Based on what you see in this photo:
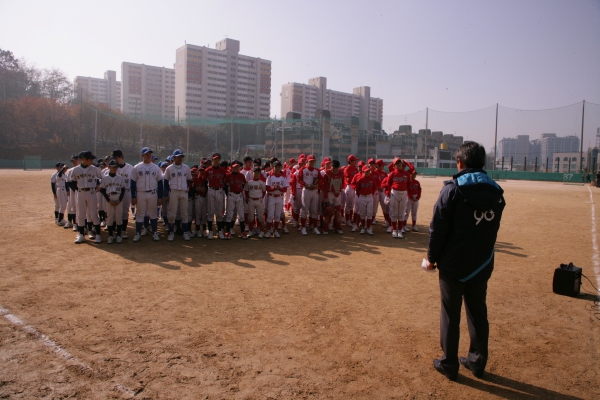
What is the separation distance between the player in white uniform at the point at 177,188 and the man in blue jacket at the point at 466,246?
285 inches

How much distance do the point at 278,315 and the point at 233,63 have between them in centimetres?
11785

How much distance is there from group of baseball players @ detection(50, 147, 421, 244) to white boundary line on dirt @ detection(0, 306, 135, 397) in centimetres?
456

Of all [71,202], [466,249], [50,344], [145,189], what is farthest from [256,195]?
[466,249]

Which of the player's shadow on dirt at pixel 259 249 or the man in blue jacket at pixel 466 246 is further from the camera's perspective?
the player's shadow on dirt at pixel 259 249

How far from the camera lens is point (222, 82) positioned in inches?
4395

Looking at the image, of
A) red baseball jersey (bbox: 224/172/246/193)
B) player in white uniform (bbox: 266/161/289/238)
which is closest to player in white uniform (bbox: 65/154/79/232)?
red baseball jersey (bbox: 224/172/246/193)

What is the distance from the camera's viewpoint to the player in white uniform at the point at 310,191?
10969mm

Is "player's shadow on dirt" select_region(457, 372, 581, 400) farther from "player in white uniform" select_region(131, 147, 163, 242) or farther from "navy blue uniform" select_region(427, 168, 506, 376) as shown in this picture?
"player in white uniform" select_region(131, 147, 163, 242)

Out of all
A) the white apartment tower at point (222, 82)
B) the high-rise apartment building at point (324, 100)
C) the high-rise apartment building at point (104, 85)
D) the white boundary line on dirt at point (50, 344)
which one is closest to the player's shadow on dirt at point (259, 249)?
the white boundary line on dirt at point (50, 344)

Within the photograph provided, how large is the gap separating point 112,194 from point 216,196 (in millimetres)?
2466

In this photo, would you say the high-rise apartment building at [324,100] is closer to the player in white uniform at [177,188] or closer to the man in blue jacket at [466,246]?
the player in white uniform at [177,188]

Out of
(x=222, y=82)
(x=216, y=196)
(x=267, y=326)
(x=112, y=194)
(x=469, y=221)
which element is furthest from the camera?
(x=222, y=82)

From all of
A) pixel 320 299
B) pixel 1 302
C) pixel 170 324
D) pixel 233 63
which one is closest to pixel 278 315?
pixel 320 299

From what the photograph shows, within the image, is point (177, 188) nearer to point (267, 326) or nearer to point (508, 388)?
point (267, 326)
